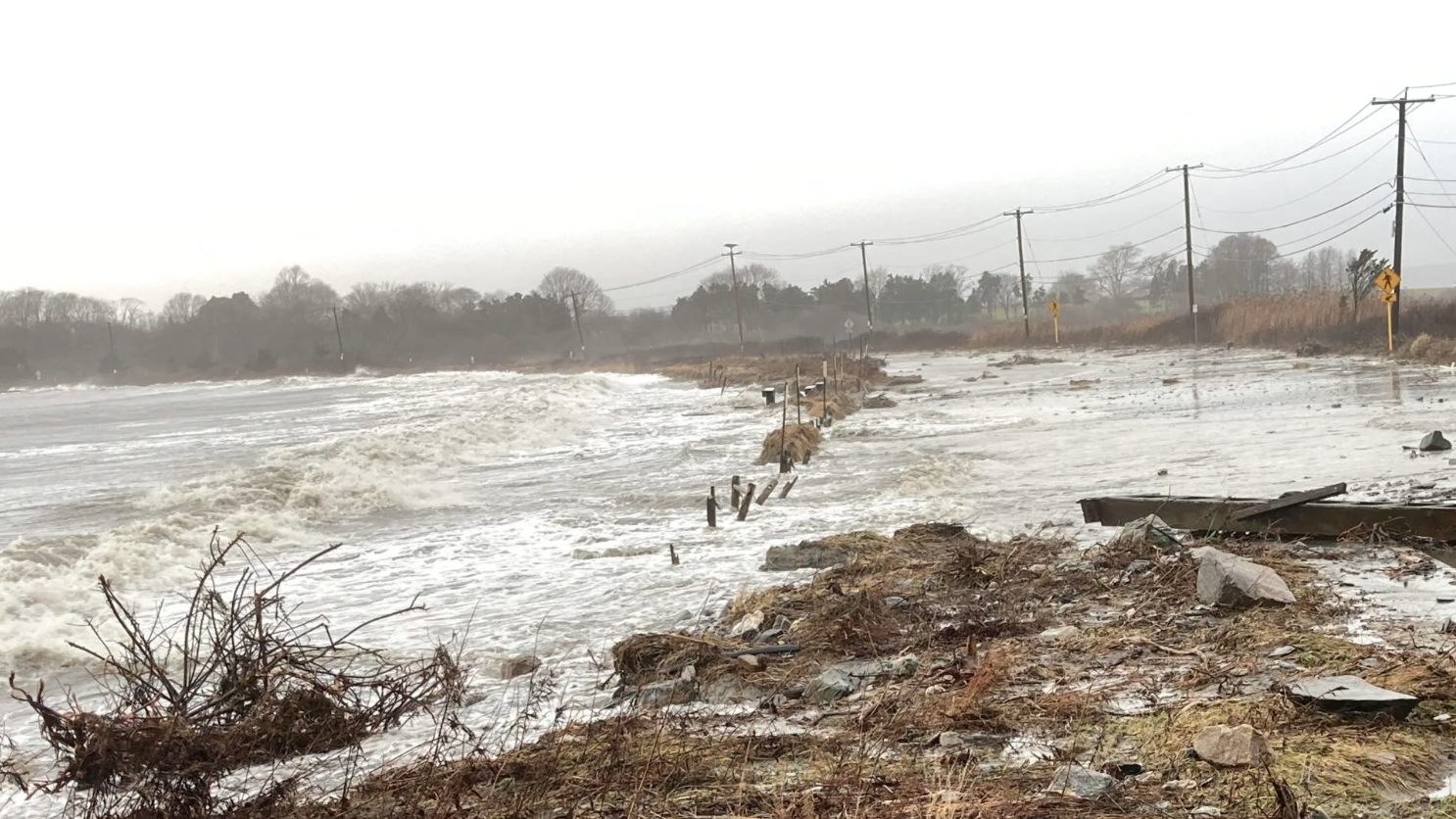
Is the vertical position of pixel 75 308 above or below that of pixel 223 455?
above

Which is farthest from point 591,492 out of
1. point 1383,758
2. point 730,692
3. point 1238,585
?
point 1383,758

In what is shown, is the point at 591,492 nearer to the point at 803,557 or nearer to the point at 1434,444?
the point at 803,557

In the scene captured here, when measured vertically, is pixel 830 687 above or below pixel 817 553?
above

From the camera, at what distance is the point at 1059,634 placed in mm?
5906

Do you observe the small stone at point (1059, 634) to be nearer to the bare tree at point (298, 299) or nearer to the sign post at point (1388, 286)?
the sign post at point (1388, 286)

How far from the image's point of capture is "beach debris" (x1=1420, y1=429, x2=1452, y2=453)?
12.1 m

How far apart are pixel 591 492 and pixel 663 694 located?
9966mm

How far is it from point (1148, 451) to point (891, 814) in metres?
12.8

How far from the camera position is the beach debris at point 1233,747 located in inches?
145

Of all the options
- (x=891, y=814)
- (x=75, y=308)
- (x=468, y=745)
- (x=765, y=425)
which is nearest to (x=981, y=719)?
(x=891, y=814)

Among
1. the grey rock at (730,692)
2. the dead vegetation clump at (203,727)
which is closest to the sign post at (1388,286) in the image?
the grey rock at (730,692)

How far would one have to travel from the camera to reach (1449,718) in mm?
3980

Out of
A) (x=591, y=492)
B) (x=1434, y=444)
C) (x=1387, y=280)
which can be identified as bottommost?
(x=591, y=492)

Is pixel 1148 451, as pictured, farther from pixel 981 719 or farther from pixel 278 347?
pixel 278 347
